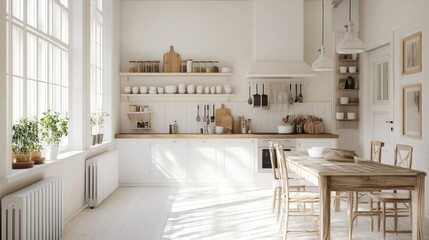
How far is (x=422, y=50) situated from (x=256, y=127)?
10.1ft

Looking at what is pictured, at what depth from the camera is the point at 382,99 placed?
7.06m

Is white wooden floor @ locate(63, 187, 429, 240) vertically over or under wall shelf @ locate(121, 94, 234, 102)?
under

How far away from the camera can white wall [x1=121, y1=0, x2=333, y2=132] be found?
770 centimetres

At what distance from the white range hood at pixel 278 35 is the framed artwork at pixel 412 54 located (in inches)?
59.5

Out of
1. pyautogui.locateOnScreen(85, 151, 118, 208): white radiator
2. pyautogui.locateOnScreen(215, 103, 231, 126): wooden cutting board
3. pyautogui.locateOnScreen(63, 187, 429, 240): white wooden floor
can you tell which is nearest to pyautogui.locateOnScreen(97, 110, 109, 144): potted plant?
pyautogui.locateOnScreen(85, 151, 118, 208): white radiator

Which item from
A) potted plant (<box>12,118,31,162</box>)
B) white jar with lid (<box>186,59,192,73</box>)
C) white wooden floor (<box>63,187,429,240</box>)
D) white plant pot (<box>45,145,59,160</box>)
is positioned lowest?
white wooden floor (<box>63,187,429,240</box>)

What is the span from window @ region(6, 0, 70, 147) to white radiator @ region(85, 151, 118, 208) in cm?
48

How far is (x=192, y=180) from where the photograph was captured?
23.7 ft

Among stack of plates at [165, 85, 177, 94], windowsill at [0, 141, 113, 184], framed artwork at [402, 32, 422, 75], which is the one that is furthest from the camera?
stack of plates at [165, 85, 177, 94]

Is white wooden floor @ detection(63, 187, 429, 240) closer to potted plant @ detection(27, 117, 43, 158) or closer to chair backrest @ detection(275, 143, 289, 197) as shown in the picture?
chair backrest @ detection(275, 143, 289, 197)

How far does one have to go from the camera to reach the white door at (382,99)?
22.0 ft

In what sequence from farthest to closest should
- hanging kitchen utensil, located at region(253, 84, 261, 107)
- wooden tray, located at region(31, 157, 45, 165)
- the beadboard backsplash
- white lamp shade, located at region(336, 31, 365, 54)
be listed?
1. the beadboard backsplash
2. hanging kitchen utensil, located at region(253, 84, 261, 107)
3. white lamp shade, located at region(336, 31, 365, 54)
4. wooden tray, located at region(31, 157, 45, 165)

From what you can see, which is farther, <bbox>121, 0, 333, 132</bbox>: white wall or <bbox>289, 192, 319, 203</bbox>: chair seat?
<bbox>121, 0, 333, 132</bbox>: white wall

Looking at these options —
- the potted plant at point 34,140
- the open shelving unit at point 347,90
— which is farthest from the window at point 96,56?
the open shelving unit at point 347,90
